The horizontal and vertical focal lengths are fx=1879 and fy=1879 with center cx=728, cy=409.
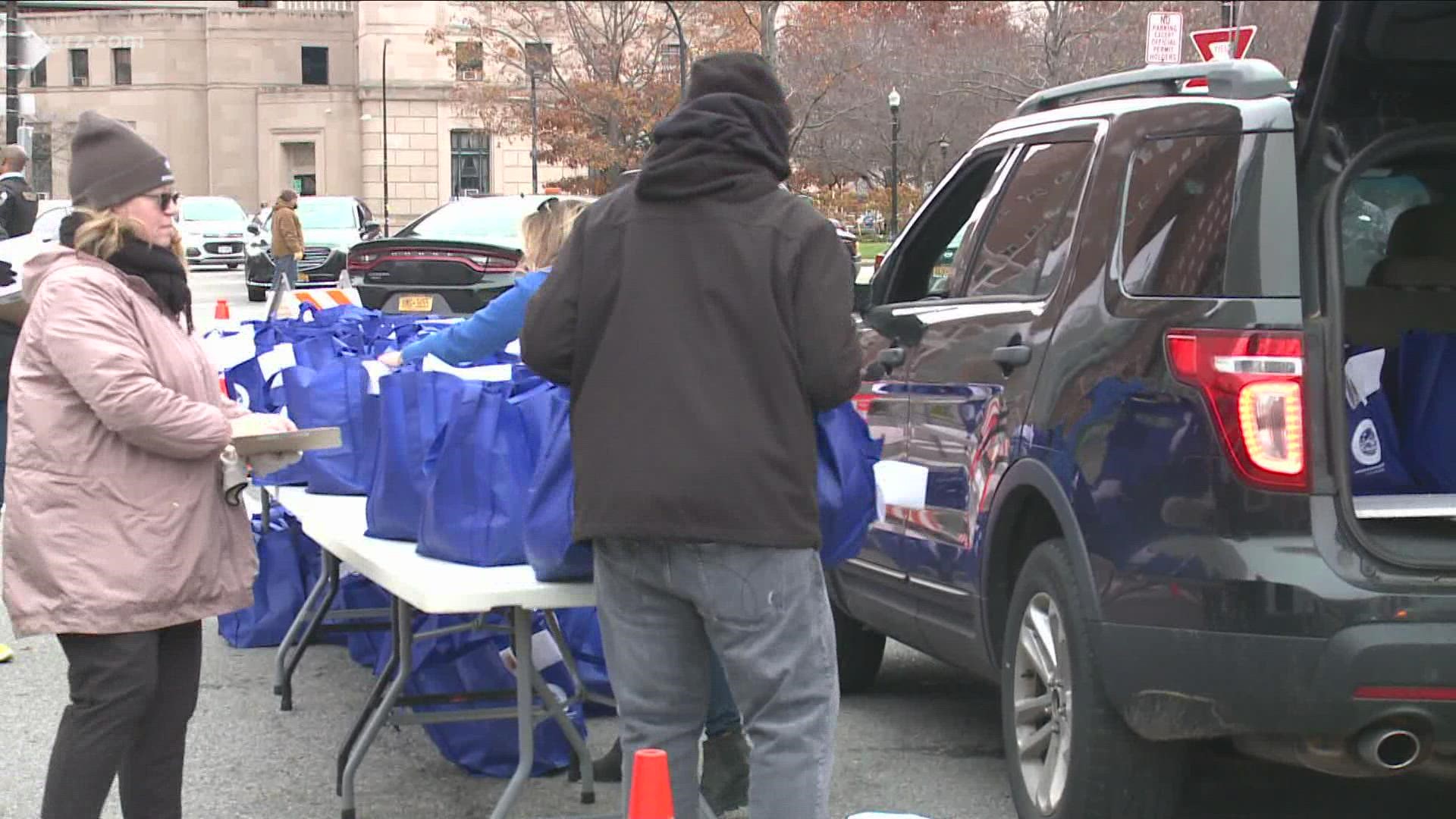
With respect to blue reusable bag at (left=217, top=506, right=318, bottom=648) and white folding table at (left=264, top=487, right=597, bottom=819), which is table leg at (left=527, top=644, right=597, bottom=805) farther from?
Result: blue reusable bag at (left=217, top=506, right=318, bottom=648)

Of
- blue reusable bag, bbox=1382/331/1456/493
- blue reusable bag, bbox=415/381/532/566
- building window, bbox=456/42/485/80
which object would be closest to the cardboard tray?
blue reusable bag, bbox=415/381/532/566

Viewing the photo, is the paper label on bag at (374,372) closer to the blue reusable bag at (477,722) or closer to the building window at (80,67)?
the blue reusable bag at (477,722)

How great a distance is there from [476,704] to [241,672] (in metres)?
1.86

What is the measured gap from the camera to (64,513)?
4047mm

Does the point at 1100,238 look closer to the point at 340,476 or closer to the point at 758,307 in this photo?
the point at 758,307

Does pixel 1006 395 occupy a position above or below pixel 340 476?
above

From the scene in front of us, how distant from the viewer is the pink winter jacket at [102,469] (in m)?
4.02

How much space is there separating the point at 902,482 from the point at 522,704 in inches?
55.8

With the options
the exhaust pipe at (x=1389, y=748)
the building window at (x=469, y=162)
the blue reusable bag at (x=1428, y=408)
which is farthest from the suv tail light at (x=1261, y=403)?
the building window at (x=469, y=162)

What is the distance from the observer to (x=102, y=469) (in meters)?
4.08

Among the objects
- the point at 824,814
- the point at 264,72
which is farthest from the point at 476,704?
the point at 264,72

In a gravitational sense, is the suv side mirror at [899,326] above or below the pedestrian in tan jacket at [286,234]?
above

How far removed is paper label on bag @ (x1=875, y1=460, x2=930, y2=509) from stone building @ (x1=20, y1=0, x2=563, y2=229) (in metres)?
75.1

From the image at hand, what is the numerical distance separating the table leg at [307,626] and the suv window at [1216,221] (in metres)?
3.10
